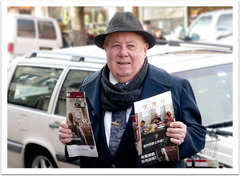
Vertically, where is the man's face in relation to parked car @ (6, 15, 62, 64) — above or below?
above

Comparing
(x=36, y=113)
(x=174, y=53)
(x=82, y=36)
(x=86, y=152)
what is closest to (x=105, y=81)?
(x=86, y=152)

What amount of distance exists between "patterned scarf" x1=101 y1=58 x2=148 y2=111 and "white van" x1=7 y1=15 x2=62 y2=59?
48.3 feet

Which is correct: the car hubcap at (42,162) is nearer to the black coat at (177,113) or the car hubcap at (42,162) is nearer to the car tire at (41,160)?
the car tire at (41,160)

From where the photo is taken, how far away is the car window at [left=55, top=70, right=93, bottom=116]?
513cm

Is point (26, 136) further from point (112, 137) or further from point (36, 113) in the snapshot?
point (112, 137)

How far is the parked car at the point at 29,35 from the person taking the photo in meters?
17.7

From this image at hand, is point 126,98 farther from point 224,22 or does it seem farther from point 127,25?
point 224,22

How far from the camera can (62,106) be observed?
526 cm

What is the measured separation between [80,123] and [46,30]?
17.3m

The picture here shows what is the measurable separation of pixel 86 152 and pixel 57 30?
1761 cm

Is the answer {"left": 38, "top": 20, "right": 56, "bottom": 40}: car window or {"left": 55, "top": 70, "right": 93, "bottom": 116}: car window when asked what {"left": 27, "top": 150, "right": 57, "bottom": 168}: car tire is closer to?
{"left": 55, "top": 70, "right": 93, "bottom": 116}: car window

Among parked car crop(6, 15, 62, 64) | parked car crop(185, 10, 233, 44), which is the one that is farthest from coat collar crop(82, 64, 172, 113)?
parked car crop(6, 15, 62, 64)

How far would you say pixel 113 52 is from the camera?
10.0ft

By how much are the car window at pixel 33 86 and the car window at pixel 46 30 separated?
13595 mm
